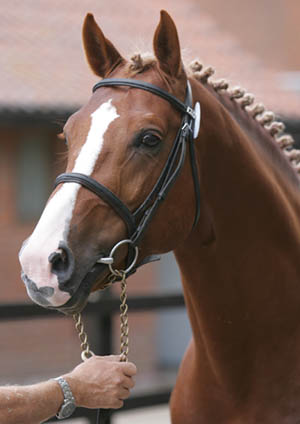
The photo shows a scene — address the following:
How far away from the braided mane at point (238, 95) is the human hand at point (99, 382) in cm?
101

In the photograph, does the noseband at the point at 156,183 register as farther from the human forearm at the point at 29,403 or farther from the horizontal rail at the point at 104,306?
the horizontal rail at the point at 104,306

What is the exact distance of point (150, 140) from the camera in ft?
7.45

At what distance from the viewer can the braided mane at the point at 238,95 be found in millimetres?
2439

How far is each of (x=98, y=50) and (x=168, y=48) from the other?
0.30 metres

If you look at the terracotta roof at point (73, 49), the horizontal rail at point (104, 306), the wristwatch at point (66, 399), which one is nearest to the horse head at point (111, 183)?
the wristwatch at point (66, 399)

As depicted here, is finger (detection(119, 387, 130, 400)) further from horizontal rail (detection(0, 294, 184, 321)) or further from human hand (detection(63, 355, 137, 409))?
horizontal rail (detection(0, 294, 184, 321))

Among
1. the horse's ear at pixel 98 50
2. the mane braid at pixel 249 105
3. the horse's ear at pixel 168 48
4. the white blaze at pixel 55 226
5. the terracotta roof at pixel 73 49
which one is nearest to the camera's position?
the white blaze at pixel 55 226

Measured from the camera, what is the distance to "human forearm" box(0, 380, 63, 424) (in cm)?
216

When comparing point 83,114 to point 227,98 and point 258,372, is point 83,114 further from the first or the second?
point 258,372

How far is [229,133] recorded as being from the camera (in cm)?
255

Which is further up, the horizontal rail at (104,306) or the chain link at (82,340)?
the chain link at (82,340)

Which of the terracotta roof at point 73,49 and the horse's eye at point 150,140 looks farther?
the terracotta roof at point 73,49

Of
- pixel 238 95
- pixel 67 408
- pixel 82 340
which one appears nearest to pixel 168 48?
pixel 238 95

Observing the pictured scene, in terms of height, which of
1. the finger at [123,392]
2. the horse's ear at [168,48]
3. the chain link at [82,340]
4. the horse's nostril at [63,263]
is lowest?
the finger at [123,392]
